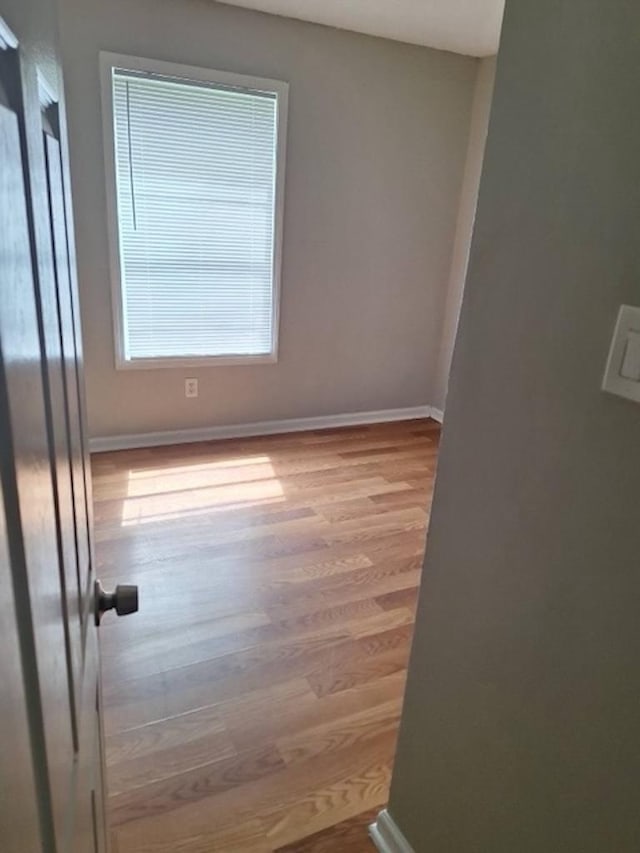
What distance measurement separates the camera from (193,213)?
3176mm

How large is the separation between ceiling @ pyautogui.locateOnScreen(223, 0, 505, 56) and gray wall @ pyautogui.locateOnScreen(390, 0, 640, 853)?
7.90 ft

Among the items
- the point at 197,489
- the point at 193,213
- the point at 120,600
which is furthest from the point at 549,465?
the point at 193,213

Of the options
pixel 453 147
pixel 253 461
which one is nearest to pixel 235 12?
pixel 453 147

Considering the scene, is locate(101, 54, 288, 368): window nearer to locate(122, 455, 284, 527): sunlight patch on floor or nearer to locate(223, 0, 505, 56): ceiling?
locate(223, 0, 505, 56): ceiling

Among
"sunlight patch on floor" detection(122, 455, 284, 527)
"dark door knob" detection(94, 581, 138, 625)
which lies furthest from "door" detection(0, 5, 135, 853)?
"sunlight patch on floor" detection(122, 455, 284, 527)

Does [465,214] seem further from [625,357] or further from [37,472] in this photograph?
[37,472]

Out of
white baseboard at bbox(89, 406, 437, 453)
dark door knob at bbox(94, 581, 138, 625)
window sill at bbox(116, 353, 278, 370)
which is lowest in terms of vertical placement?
white baseboard at bbox(89, 406, 437, 453)

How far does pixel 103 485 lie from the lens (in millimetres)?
2975

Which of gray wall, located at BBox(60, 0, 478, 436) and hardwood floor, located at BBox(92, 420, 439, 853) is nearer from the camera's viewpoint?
hardwood floor, located at BBox(92, 420, 439, 853)

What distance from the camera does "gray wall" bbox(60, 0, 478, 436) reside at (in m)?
2.84

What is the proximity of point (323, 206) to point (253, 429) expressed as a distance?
1521mm

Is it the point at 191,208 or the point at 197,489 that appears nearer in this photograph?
the point at 197,489

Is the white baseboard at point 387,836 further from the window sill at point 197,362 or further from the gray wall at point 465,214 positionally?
the window sill at point 197,362

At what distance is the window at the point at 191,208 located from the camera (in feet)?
9.53
